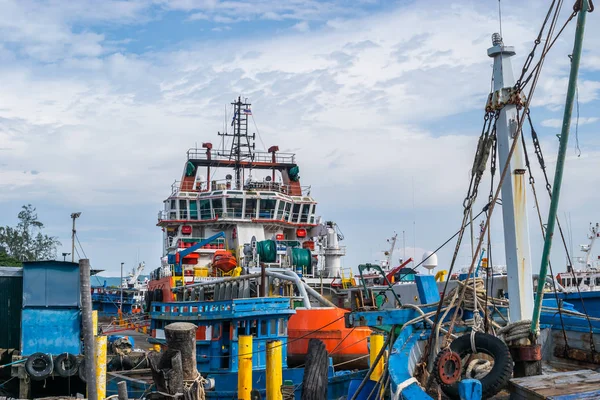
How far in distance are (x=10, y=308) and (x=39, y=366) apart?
331 cm

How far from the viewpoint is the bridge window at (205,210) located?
1244 inches

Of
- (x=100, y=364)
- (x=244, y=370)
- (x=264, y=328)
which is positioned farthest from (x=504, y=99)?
(x=264, y=328)

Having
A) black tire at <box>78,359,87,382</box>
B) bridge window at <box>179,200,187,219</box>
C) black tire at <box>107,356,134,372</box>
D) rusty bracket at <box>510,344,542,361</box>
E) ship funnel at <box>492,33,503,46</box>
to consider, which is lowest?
black tire at <box>107,356,134,372</box>

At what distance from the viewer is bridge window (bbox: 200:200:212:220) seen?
3159cm

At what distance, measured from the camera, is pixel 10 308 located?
19.0 meters

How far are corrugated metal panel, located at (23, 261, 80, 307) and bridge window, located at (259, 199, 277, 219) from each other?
13.7m

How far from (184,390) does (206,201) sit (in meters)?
22.8

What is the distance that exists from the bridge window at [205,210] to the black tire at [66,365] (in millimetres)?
15338

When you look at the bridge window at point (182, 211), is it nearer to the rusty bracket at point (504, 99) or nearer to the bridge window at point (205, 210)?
the bridge window at point (205, 210)

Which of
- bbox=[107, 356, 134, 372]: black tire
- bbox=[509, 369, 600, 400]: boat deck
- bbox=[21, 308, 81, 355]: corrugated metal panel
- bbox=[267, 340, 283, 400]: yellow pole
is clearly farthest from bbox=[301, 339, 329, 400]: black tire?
bbox=[107, 356, 134, 372]: black tire

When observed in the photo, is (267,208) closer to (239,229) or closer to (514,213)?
(239,229)

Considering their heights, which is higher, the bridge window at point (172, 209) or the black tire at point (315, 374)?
the bridge window at point (172, 209)

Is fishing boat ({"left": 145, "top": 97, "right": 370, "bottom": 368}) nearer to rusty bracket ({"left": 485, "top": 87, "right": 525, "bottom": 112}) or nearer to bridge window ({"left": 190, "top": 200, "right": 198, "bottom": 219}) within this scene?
bridge window ({"left": 190, "top": 200, "right": 198, "bottom": 219})

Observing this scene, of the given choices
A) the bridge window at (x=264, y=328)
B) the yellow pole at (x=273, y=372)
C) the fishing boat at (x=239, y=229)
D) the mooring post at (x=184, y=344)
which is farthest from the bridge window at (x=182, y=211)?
the mooring post at (x=184, y=344)
